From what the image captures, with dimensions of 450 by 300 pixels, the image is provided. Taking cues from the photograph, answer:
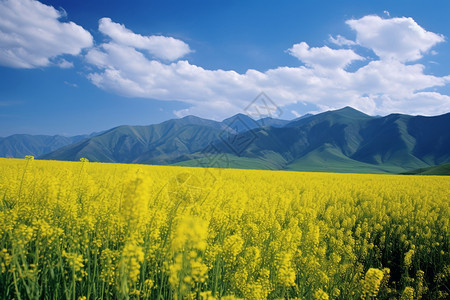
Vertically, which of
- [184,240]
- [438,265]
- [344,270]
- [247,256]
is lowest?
[438,265]

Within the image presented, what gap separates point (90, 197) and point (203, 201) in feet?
8.64

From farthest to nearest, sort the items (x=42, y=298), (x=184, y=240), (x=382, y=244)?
1. (x=382, y=244)
2. (x=42, y=298)
3. (x=184, y=240)

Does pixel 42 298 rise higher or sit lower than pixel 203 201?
lower

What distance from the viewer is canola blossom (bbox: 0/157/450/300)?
8.05 feet

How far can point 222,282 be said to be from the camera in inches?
157

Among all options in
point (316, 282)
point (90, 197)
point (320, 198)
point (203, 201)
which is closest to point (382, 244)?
point (320, 198)

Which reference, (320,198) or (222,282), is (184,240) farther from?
(320,198)

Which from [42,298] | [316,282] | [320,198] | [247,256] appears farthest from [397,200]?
[42,298]

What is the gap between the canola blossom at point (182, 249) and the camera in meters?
2.45

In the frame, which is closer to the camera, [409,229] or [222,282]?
[222,282]

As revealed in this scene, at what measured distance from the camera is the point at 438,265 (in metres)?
6.53

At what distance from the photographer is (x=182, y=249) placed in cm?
279

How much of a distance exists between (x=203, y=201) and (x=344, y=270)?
3.17 metres

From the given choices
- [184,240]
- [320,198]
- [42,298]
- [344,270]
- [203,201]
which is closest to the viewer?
[184,240]
